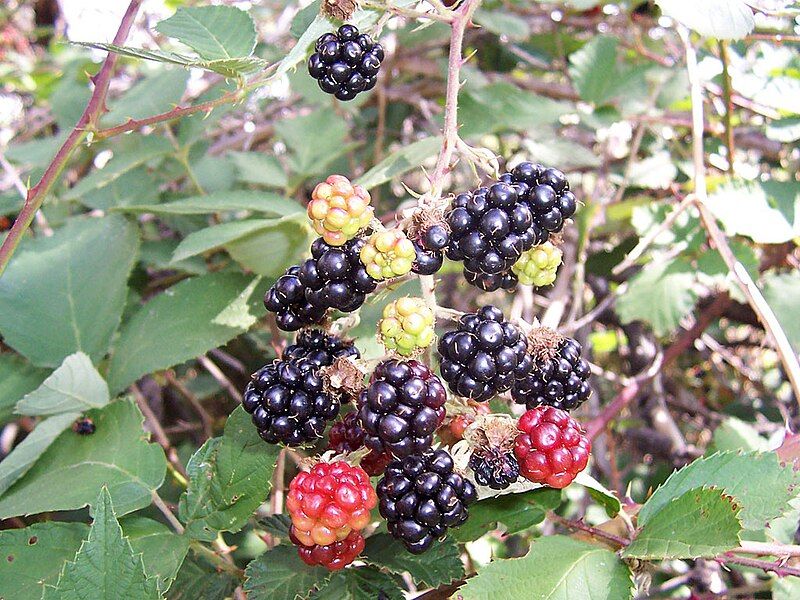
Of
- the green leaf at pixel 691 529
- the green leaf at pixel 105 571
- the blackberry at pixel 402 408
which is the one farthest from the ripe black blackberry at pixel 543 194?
the green leaf at pixel 105 571

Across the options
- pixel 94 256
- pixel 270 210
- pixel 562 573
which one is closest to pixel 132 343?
pixel 94 256

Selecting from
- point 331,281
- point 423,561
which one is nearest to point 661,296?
point 423,561

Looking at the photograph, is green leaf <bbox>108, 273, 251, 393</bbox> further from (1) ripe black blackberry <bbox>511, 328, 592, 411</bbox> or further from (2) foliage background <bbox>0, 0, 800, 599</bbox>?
(1) ripe black blackberry <bbox>511, 328, 592, 411</bbox>

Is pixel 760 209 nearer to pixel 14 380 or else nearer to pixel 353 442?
pixel 353 442

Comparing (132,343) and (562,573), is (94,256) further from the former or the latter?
(562,573)


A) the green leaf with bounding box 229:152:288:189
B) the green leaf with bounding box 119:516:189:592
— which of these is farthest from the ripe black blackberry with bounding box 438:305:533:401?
the green leaf with bounding box 229:152:288:189
